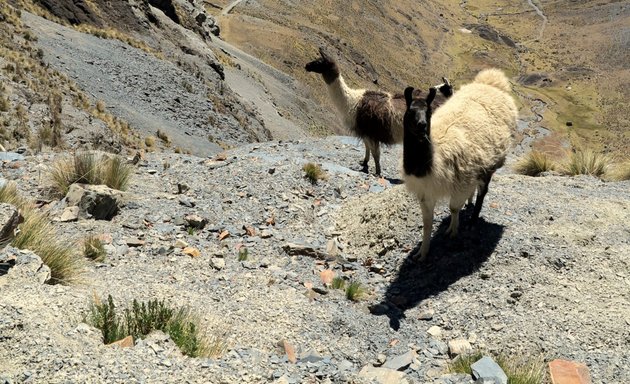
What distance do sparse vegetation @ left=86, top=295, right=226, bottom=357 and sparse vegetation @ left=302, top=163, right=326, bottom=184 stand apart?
521 cm

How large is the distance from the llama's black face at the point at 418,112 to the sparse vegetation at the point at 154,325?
329 centimetres

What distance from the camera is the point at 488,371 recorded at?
15.9 ft

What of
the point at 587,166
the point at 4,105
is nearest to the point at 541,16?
the point at 587,166

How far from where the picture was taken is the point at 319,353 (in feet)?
18.1

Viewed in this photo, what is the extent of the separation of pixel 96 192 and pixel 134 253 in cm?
149

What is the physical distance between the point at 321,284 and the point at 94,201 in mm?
3697

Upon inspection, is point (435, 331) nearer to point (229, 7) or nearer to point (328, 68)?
point (328, 68)

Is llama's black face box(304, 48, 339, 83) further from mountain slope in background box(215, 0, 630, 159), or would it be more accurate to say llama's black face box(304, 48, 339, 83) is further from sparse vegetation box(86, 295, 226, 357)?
mountain slope in background box(215, 0, 630, 159)

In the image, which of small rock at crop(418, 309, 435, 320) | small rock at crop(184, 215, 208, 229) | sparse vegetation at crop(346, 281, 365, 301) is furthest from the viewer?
A: small rock at crop(184, 215, 208, 229)

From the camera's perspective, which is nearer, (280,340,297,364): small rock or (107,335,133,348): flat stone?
(107,335,133,348): flat stone

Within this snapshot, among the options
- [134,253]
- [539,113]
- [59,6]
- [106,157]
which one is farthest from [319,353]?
[539,113]

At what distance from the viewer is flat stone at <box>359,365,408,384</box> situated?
4.88 metres

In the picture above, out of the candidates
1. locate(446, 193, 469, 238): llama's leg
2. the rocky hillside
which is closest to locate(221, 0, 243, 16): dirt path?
the rocky hillside

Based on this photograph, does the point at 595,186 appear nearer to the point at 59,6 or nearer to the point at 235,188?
the point at 235,188
